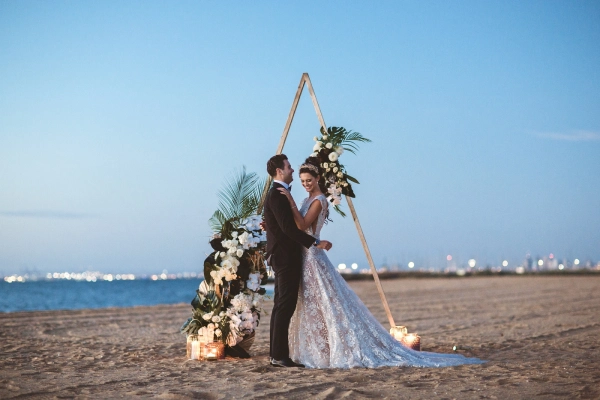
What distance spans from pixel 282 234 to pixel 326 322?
1.03 meters

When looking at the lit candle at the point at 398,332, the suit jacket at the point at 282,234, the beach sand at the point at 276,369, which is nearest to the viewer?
the beach sand at the point at 276,369

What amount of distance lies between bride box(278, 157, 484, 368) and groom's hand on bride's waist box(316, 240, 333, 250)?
3.9 inches

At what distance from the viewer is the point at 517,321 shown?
12.1m

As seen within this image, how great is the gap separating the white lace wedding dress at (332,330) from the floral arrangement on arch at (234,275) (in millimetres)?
739

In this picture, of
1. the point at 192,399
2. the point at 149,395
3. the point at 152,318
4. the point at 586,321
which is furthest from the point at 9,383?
the point at 586,321

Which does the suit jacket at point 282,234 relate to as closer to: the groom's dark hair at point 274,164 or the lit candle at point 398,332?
the groom's dark hair at point 274,164

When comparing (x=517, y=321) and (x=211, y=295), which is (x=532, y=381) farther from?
(x=517, y=321)

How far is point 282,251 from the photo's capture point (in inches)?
263

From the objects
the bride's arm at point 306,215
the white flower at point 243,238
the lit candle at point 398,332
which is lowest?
the lit candle at point 398,332

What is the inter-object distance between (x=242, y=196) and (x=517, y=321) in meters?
6.89

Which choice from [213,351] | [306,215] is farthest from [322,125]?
[213,351]

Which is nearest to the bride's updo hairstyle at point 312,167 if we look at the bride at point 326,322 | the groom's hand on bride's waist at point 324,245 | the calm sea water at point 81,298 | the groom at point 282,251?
the bride at point 326,322

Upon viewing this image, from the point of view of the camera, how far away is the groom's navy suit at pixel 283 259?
652 cm

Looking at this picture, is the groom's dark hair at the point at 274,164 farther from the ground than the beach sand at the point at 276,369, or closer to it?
farther from the ground
